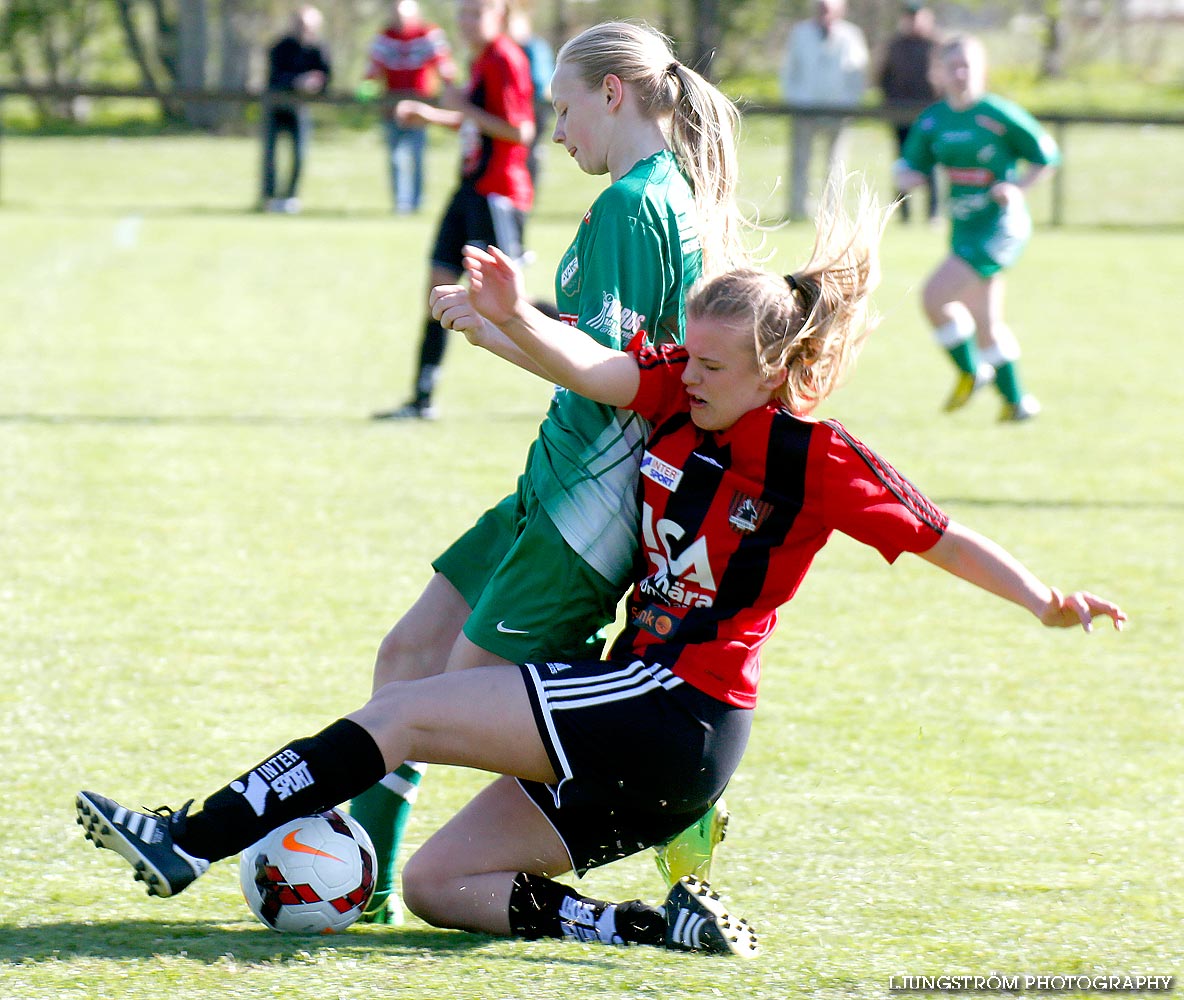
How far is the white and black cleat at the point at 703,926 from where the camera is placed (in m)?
3.13

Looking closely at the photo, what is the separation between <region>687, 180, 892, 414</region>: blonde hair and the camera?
10.1ft

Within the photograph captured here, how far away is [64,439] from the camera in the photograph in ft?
26.5

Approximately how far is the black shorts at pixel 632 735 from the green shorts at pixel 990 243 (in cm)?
625

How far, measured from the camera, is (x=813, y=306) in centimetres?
313

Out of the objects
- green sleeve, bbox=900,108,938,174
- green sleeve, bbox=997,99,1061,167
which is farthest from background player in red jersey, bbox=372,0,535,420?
green sleeve, bbox=997,99,1061,167

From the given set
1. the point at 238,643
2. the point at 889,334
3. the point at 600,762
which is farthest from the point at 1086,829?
the point at 889,334

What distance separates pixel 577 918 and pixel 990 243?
21.1ft

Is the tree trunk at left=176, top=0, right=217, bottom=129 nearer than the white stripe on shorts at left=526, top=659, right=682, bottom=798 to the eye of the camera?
No

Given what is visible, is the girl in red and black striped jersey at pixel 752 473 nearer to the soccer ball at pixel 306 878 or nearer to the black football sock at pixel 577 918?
the black football sock at pixel 577 918

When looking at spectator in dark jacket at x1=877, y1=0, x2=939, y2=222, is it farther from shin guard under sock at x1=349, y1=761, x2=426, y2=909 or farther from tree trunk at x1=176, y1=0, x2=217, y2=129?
shin guard under sock at x1=349, y1=761, x2=426, y2=909

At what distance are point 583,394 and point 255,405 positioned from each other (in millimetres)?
6390

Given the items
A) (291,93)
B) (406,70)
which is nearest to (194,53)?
(291,93)

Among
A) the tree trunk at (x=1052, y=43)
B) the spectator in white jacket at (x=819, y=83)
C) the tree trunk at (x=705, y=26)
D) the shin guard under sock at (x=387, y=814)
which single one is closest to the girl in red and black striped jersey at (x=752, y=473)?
the shin guard under sock at (x=387, y=814)

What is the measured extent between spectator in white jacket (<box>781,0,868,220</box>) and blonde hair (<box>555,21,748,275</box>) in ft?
49.3
